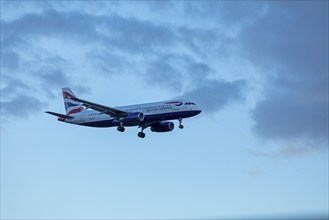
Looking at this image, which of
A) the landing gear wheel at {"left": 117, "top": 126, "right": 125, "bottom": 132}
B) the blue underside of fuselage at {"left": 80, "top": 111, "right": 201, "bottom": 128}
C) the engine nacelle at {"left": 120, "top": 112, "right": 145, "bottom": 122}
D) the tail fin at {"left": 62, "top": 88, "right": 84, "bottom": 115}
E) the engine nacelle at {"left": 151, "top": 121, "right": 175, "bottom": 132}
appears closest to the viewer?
the blue underside of fuselage at {"left": 80, "top": 111, "right": 201, "bottom": 128}

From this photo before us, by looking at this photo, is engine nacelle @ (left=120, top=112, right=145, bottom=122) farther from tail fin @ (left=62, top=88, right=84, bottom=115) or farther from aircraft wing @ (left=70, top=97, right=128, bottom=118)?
tail fin @ (left=62, top=88, right=84, bottom=115)

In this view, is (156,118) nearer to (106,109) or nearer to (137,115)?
(137,115)

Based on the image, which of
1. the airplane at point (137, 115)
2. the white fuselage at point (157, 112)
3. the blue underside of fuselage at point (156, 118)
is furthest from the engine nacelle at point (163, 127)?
the white fuselage at point (157, 112)

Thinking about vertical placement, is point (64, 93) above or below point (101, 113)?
above

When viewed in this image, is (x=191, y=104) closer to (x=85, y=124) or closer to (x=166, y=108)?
(x=166, y=108)

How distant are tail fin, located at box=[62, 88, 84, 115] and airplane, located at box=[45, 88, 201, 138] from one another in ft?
8.90

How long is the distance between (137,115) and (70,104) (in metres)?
28.0

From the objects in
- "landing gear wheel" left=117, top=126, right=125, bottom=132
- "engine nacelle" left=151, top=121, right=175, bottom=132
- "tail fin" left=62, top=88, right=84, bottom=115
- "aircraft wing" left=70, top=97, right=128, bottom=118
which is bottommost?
"landing gear wheel" left=117, top=126, right=125, bottom=132

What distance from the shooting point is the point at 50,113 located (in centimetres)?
8525

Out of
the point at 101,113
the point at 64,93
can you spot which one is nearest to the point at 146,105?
the point at 101,113

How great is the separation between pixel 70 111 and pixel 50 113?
2214cm

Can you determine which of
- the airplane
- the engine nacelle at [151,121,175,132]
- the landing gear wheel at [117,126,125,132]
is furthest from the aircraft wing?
the engine nacelle at [151,121,175,132]

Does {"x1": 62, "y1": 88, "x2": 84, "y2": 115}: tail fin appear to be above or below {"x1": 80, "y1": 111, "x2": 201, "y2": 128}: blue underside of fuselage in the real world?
above

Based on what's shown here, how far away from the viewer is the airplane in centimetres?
8381
